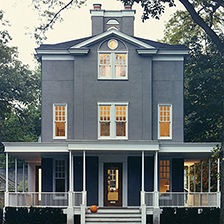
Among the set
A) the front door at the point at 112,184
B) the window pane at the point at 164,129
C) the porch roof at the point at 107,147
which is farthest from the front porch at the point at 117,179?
the window pane at the point at 164,129

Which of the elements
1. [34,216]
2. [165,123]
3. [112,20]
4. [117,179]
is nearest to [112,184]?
[117,179]

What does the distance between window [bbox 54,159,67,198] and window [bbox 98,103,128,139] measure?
2.58m

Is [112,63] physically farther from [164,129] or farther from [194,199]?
[194,199]

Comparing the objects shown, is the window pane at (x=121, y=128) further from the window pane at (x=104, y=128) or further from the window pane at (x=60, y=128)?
the window pane at (x=60, y=128)

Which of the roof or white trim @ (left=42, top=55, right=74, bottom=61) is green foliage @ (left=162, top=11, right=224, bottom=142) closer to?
the roof

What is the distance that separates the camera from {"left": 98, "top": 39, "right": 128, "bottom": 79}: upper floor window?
25344 mm

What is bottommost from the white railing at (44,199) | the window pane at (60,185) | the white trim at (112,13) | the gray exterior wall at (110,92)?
the white railing at (44,199)

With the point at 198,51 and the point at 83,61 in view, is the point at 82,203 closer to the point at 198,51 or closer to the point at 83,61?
the point at 83,61

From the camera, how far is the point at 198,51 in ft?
110

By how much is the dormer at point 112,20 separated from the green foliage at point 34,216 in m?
11.0

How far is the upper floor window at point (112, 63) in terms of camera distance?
25.3 m

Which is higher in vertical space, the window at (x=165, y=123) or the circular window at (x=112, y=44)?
the circular window at (x=112, y=44)

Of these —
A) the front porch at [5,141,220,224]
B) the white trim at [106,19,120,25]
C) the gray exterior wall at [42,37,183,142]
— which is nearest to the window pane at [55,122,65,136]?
the gray exterior wall at [42,37,183,142]

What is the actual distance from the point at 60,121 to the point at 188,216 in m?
8.50
